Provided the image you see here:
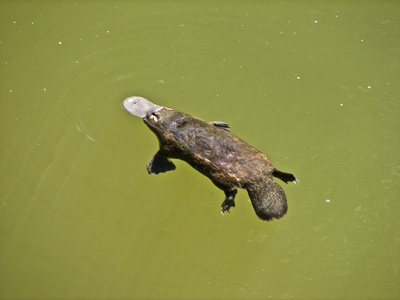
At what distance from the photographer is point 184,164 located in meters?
4.09

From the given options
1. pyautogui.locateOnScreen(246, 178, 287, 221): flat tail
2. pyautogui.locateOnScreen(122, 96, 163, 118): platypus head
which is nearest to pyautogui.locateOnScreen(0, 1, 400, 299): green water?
pyautogui.locateOnScreen(122, 96, 163, 118): platypus head

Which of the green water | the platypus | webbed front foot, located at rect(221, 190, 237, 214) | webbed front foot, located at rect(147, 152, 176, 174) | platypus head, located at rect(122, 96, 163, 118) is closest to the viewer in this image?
the platypus

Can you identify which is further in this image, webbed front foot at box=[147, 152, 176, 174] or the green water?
webbed front foot at box=[147, 152, 176, 174]

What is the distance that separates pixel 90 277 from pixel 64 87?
216cm

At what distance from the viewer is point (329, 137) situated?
13.7ft

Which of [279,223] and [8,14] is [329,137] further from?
[8,14]

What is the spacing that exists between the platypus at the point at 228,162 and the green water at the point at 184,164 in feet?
1.40

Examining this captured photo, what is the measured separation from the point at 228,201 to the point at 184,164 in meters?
0.72

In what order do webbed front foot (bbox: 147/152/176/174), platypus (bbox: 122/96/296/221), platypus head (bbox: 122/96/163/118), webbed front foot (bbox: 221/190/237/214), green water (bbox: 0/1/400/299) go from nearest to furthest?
1. platypus (bbox: 122/96/296/221)
2. webbed front foot (bbox: 221/190/237/214)
3. green water (bbox: 0/1/400/299)
4. webbed front foot (bbox: 147/152/176/174)
5. platypus head (bbox: 122/96/163/118)

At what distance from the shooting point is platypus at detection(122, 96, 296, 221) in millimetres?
3393

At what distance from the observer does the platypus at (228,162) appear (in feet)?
11.1

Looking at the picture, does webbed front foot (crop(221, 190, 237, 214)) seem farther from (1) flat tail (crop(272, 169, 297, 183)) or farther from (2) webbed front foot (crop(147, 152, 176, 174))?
(2) webbed front foot (crop(147, 152, 176, 174))

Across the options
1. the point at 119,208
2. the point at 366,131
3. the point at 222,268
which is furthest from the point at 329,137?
the point at 119,208

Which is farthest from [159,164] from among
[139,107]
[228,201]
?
[228,201]
